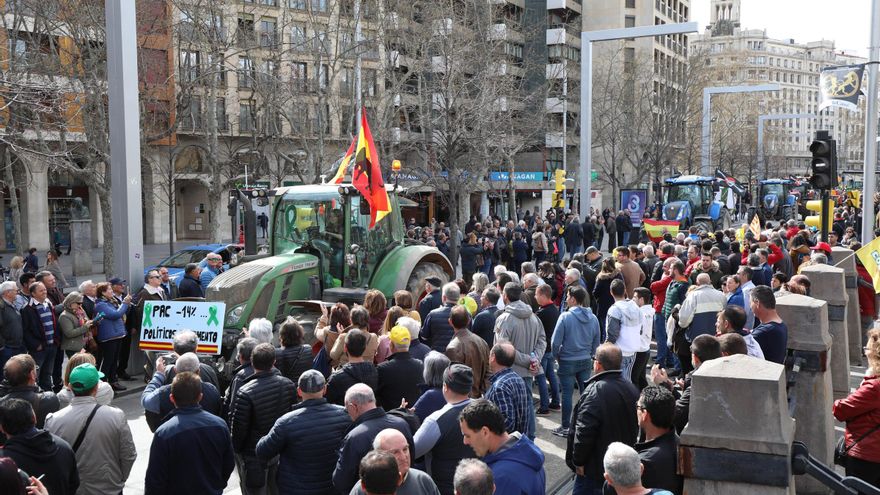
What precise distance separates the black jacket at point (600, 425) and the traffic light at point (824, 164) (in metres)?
8.36

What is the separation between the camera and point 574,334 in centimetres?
846

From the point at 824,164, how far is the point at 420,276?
21.7 feet

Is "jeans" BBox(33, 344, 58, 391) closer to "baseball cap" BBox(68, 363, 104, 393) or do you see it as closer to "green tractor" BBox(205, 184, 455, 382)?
"green tractor" BBox(205, 184, 455, 382)

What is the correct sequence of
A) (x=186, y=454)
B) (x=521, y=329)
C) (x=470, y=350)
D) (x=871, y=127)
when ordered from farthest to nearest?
(x=871, y=127) → (x=521, y=329) → (x=470, y=350) → (x=186, y=454)

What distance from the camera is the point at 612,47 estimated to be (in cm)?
5712

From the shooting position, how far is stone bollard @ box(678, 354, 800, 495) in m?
4.48

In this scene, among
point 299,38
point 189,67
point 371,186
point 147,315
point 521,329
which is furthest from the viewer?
point 299,38

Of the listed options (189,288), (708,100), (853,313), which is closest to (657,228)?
(708,100)

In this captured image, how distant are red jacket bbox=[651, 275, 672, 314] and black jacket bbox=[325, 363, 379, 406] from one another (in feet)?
19.9

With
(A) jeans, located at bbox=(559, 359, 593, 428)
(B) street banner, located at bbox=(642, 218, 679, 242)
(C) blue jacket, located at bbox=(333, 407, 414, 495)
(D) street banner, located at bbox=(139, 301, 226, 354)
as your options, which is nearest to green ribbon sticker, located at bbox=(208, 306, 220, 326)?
(D) street banner, located at bbox=(139, 301, 226, 354)

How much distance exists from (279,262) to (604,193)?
57039mm

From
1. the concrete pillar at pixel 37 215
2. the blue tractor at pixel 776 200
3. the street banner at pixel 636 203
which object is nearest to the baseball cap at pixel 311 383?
the street banner at pixel 636 203

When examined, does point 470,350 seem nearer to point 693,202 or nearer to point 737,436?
point 737,436

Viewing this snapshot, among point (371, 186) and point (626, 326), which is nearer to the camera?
point (626, 326)
